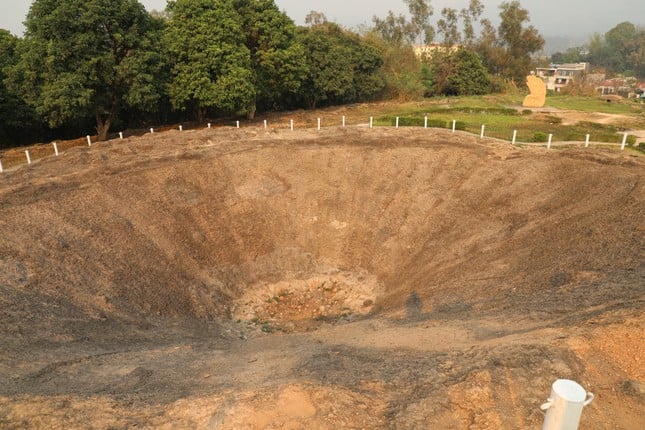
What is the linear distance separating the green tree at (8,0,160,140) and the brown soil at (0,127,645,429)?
6209mm

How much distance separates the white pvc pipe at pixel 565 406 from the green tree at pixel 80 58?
3420 centimetres

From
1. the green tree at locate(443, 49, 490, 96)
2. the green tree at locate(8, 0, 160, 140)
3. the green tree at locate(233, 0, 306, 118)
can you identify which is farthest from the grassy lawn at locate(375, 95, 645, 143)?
the green tree at locate(8, 0, 160, 140)

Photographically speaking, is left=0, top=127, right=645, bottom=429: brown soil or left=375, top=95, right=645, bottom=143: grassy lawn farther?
left=375, top=95, right=645, bottom=143: grassy lawn

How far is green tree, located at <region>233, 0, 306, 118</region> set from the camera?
43.0 meters

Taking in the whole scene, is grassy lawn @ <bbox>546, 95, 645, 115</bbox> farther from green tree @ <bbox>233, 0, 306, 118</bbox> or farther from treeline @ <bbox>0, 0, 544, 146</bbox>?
green tree @ <bbox>233, 0, 306, 118</bbox>

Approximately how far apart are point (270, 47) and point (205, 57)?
8.67m

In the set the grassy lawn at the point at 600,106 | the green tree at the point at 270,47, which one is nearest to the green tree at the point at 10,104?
the green tree at the point at 270,47

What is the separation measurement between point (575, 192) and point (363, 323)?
1300 cm

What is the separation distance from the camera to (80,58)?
1262 inches

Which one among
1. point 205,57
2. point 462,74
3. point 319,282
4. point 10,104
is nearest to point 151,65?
point 205,57

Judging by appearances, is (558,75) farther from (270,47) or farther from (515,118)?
(270,47)

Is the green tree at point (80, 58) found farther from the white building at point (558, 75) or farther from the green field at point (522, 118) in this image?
the white building at point (558, 75)

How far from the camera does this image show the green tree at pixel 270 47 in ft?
141

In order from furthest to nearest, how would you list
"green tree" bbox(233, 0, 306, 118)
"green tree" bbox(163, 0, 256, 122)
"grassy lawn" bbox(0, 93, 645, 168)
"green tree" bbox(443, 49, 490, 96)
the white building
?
1. the white building
2. "green tree" bbox(443, 49, 490, 96)
3. "green tree" bbox(233, 0, 306, 118)
4. "green tree" bbox(163, 0, 256, 122)
5. "grassy lawn" bbox(0, 93, 645, 168)
